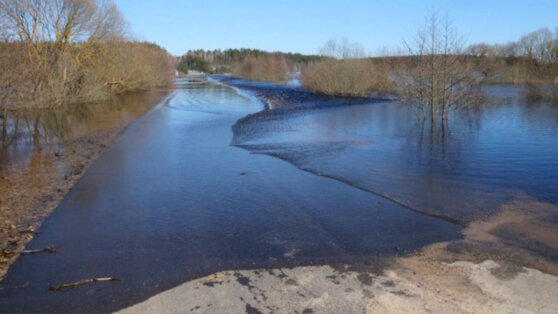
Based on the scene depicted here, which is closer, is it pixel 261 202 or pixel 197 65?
pixel 261 202

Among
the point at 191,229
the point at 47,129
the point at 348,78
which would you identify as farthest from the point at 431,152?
the point at 348,78

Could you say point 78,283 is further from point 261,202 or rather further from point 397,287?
point 261,202

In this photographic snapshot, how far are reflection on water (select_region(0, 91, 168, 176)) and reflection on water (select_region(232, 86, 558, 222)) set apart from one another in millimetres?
6332

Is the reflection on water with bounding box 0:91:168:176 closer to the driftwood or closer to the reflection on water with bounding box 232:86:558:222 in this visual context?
the reflection on water with bounding box 232:86:558:222

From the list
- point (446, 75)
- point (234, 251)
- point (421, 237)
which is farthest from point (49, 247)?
point (446, 75)

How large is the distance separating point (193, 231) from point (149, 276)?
1648mm

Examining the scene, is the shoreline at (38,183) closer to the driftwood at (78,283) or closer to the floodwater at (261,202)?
the floodwater at (261,202)

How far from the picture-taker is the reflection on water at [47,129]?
1388 centimetres

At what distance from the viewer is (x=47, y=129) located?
20.4m

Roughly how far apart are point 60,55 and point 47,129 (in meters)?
14.7

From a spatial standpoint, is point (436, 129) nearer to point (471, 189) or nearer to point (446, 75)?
point (446, 75)

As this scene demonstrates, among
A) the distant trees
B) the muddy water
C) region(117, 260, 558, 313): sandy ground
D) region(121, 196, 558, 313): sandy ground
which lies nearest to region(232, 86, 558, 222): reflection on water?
the muddy water

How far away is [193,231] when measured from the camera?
7.16 m

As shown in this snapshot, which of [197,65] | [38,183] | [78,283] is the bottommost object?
[78,283]
